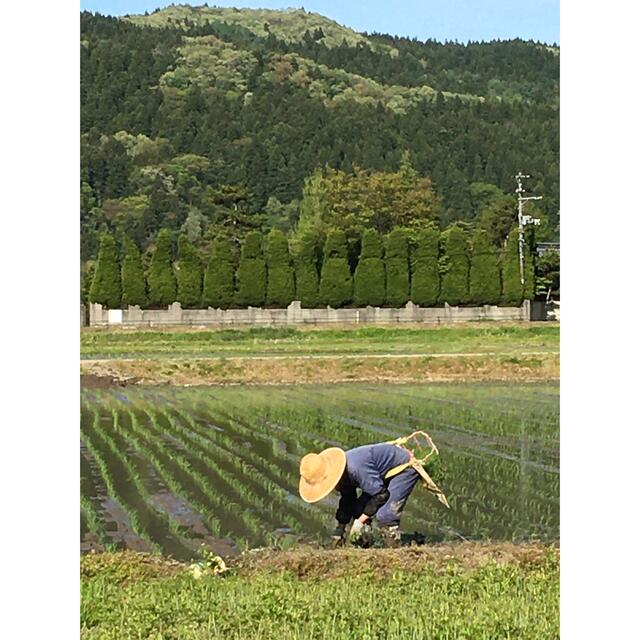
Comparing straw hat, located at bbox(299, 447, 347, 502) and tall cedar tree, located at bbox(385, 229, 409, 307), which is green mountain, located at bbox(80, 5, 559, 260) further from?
straw hat, located at bbox(299, 447, 347, 502)

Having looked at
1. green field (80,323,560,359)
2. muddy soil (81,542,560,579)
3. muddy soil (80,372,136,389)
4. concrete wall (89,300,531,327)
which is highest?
concrete wall (89,300,531,327)

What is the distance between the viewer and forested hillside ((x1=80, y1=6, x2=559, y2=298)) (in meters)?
5.32

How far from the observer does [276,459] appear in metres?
5.11

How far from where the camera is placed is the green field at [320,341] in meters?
5.69

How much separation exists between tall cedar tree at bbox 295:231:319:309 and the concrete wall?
6 centimetres

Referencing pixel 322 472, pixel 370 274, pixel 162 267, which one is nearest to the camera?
pixel 322 472

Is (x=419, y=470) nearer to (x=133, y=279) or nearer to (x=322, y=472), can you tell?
(x=322, y=472)

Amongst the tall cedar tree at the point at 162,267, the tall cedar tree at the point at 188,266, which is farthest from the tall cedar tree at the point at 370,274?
the tall cedar tree at the point at 162,267

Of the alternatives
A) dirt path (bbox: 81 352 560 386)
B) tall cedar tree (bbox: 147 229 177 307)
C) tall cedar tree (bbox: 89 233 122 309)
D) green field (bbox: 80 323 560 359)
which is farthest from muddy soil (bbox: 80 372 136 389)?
tall cedar tree (bbox: 147 229 177 307)

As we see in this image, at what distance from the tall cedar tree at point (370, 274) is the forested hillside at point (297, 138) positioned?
8cm

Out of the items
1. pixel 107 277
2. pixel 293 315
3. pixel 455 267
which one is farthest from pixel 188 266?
pixel 455 267

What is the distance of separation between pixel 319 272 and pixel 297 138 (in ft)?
2.35
